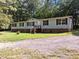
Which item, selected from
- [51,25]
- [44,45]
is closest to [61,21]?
[51,25]

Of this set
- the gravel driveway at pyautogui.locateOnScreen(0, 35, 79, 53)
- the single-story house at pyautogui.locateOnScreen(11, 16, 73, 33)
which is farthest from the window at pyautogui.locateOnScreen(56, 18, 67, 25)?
the gravel driveway at pyautogui.locateOnScreen(0, 35, 79, 53)

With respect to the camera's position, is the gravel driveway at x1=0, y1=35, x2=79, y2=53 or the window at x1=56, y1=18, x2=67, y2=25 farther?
the window at x1=56, y1=18, x2=67, y2=25

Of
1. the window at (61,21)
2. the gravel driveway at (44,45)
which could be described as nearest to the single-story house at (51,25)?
the window at (61,21)

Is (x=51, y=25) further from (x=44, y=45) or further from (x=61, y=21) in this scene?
(x=44, y=45)

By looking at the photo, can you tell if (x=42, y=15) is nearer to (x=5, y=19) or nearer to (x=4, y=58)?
(x=5, y=19)

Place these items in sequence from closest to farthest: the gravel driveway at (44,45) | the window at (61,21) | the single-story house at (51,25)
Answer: the gravel driveway at (44,45)
the single-story house at (51,25)
the window at (61,21)

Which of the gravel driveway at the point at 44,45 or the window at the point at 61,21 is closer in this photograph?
the gravel driveway at the point at 44,45

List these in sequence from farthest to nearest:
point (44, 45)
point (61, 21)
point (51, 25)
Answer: point (51, 25)
point (61, 21)
point (44, 45)

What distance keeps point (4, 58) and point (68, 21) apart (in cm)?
2510

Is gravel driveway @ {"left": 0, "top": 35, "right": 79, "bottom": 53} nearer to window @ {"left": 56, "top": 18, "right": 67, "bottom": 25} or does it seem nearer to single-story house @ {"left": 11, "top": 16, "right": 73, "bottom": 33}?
single-story house @ {"left": 11, "top": 16, "right": 73, "bottom": 33}

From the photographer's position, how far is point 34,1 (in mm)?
57812

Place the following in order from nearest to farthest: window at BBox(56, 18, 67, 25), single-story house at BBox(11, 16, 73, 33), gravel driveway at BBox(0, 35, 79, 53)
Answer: gravel driveway at BBox(0, 35, 79, 53)
single-story house at BBox(11, 16, 73, 33)
window at BBox(56, 18, 67, 25)

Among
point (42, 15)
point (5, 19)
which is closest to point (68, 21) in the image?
point (5, 19)

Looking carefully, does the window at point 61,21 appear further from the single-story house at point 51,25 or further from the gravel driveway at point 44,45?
the gravel driveway at point 44,45
